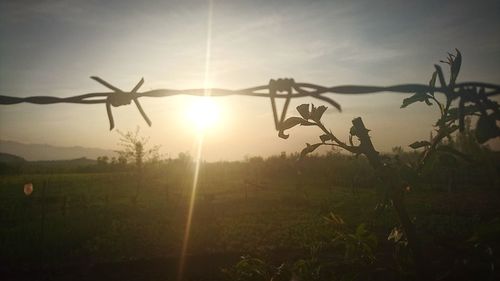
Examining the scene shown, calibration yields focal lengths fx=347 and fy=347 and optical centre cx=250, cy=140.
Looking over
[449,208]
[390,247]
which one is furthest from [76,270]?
[449,208]

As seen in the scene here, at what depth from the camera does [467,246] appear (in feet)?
5.59

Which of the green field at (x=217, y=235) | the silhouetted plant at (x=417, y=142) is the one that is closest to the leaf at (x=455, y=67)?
the silhouetted plant at (x=417, y=142)

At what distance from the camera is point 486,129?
1.39m

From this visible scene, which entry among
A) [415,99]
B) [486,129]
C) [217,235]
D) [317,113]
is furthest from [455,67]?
[217,235]

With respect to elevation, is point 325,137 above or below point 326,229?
above

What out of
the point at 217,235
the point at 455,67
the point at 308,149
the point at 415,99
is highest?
the point at 455,67

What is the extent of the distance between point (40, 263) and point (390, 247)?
9.34 meters

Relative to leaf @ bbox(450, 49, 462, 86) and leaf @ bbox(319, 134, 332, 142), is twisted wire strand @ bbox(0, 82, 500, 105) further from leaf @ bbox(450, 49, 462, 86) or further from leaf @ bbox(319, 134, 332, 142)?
leaf @ bbox(319, 134, 332, 142)

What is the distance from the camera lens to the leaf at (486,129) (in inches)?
54.4

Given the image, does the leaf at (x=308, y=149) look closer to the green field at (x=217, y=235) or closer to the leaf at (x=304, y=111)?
the leaf at (x=304, y=111)

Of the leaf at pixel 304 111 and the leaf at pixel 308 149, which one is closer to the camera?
the leaf at pixel 304 111

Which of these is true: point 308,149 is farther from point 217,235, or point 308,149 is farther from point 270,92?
point 217,235

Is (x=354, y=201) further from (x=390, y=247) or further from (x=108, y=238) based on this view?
(x=108, y=238)

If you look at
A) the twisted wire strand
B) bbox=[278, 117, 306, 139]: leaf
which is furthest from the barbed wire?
bbox=[278, 117, 306, 139]: leaf
